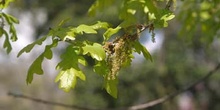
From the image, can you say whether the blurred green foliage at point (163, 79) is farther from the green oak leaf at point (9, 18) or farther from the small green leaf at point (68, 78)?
the small green leaf at point (68, 78)

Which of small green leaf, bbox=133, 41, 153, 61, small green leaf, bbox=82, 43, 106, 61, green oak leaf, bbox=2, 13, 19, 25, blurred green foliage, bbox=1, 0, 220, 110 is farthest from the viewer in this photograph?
blurred green foliage, bbox=1, 0, 220, 110

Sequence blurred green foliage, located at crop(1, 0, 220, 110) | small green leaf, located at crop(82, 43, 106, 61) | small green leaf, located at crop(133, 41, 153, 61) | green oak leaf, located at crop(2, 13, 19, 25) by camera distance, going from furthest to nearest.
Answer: blurred green foliage, located at crop(1, 0, 220, 110), green oak leaf, located at crop(2, 13, 19, 25), small green leaf, located at crop(133, 41, 153, 61), small green leaf, located at crop(82, 43, 106, 61)

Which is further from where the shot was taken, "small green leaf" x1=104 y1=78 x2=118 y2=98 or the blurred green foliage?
the blurred green foliage

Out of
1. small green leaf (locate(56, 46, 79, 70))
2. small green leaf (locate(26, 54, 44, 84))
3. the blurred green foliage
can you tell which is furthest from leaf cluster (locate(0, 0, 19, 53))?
the blurred green foliage

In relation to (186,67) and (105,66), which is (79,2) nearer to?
(186,67)

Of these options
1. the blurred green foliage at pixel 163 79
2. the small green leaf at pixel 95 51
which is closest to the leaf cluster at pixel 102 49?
the small green leaf at pixel 95 51

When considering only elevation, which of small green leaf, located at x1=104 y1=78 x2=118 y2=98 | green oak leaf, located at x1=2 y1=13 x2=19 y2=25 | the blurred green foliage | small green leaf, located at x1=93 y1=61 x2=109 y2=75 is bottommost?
the blurred green foliage

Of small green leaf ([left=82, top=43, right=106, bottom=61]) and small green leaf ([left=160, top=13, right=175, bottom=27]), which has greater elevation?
small green leaf ([left=82, top=43, right=106, bottom=61])

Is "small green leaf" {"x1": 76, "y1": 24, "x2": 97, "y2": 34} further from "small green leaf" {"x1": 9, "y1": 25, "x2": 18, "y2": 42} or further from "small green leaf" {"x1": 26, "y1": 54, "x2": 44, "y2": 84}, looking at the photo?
"small green leaf" {"x1": 9, "y1": 25, "x2": 18, "y2": 42}
